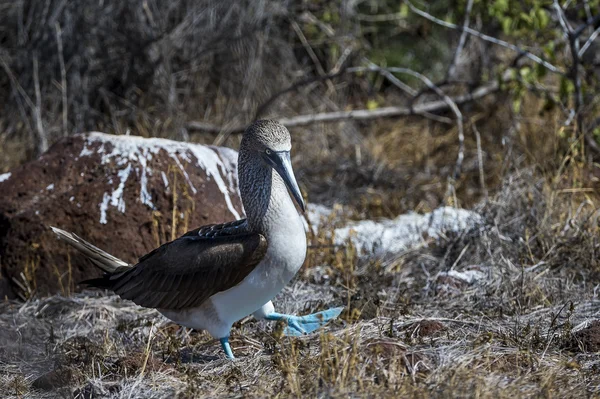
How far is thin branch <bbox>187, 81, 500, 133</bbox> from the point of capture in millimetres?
8062

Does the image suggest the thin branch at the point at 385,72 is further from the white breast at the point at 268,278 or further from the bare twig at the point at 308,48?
the white breast at the point at 268,278

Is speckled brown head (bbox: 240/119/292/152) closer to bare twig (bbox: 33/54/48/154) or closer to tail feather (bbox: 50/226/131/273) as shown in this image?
tail feather (bbox: 50/226/131/273)

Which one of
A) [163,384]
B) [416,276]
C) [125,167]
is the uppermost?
[125,167]

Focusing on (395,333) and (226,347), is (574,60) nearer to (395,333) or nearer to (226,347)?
(395,333)

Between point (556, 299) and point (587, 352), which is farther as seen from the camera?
point (556, 299)

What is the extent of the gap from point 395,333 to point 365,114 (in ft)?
14.9

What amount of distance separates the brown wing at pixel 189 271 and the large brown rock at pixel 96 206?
40.1 inches

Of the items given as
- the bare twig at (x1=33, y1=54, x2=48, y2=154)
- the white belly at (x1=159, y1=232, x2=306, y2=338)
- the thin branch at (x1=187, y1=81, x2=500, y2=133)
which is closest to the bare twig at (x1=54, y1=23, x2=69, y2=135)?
the bare twig at (x1=33, y1=54, x2=48, y2=154)

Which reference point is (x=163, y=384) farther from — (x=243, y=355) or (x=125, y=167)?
(x=125, y=167)

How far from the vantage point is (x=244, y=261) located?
380cm

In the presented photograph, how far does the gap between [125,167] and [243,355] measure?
182cm

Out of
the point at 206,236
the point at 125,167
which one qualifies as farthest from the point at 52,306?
the point at 206,236

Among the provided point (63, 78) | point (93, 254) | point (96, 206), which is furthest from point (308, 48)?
point (93, 254)

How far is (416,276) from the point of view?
5383mm
